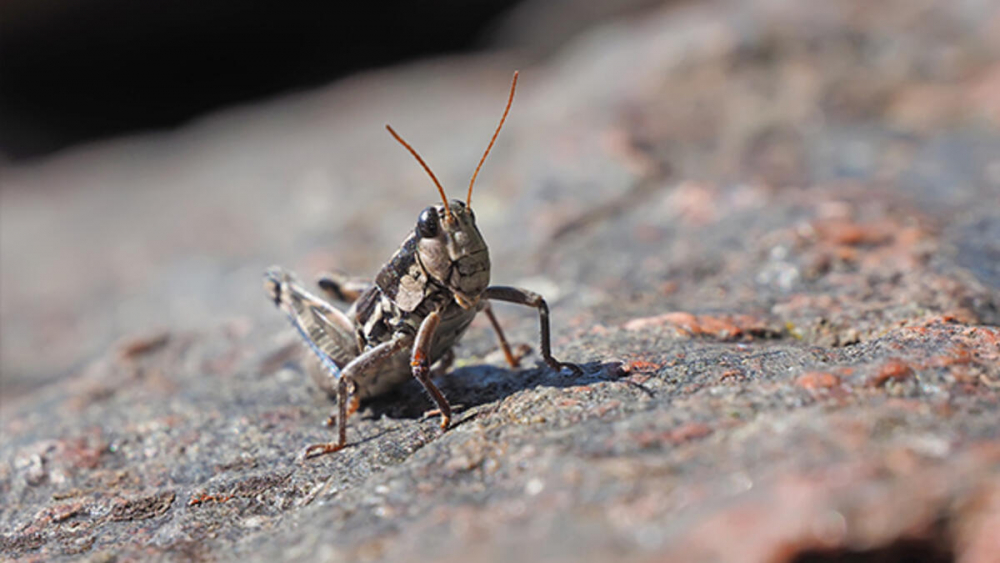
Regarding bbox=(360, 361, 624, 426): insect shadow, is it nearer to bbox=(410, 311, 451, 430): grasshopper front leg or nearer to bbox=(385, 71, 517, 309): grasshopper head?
bbox=(410, 311, 451, 430): grasshopper front leg

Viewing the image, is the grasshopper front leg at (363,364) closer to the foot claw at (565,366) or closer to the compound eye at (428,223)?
the compound eye at (428,223)

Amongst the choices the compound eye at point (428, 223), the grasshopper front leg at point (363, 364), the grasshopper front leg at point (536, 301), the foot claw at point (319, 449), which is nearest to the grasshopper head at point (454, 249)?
the compound eye at point (428, 223)

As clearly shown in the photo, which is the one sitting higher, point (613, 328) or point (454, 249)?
point (454, 249)

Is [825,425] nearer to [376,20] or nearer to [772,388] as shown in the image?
[772,388]

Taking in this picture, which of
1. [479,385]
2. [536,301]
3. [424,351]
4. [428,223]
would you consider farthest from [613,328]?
[428,223]

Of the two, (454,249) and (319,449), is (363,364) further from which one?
(454,249)

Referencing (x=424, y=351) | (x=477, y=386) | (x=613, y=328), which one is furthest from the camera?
(x=613, y=328)

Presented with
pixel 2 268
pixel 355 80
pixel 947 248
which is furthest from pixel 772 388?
pixel 355 80
